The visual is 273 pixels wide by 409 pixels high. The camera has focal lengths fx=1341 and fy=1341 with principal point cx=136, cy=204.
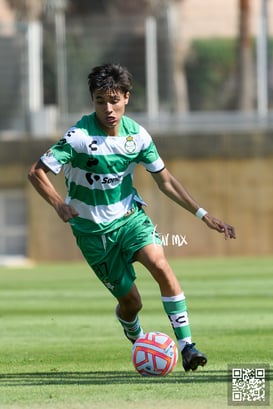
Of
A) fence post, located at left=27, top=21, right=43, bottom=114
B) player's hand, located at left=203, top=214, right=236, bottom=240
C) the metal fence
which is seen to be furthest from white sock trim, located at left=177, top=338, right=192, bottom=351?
fence post, located at left=27, top=21, right=43, bottom=114

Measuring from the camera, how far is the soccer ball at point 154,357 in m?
9.20

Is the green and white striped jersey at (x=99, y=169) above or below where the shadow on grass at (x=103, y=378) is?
above

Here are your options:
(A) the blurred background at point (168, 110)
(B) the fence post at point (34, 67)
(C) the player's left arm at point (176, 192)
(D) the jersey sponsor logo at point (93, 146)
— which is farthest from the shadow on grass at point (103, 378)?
(B) the fence post at point (34, 67)

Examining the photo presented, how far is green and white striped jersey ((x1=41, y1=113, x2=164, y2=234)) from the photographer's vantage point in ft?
31.4

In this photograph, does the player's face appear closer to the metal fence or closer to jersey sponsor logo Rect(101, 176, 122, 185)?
jersey sponsor logo Rect(101, 176, 122, 185)

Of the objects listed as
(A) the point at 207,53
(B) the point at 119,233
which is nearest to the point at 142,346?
(B) the point at 119,233

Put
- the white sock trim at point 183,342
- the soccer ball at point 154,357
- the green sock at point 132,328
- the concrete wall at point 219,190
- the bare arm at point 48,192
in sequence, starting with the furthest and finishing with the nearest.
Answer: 1. the concrete wall at point 219,190
2. the green sock at point 132,328
3. the white sock trim at point 183,342
4. the soccer ball at point 154,357
5. the bare arm at point 48,192

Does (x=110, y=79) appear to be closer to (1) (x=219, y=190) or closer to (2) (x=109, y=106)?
(2) (x=109, y=106)

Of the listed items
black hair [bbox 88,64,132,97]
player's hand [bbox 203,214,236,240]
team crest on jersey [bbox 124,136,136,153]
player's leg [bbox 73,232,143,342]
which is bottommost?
player's leg [bbox 73,232,143,342]

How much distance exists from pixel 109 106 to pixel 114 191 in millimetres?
630

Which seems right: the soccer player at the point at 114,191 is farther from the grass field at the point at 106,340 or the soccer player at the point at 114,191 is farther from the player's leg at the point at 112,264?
the grass field at the point at 106,340

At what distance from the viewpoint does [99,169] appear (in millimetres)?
9594

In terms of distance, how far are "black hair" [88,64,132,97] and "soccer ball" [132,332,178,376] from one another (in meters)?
1.80

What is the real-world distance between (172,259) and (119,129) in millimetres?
19115
